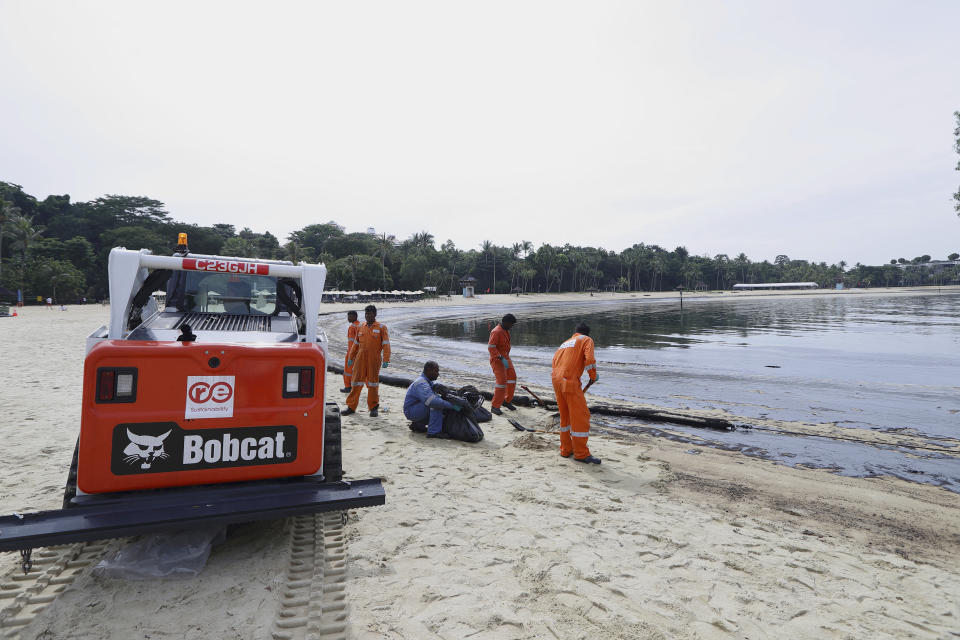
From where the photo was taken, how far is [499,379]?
8.77m

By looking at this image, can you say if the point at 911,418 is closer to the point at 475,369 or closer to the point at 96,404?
the point at 475,369

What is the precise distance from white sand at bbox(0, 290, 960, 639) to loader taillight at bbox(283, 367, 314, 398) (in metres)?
1.22

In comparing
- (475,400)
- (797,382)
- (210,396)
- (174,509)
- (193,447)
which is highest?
(210,396)

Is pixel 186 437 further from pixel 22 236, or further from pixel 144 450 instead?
pixel 22 236

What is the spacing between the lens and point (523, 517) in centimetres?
432

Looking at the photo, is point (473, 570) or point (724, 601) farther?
point (473, 570)

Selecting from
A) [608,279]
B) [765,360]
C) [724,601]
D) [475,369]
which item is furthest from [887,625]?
[608,279]

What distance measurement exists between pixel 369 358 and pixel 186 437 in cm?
469

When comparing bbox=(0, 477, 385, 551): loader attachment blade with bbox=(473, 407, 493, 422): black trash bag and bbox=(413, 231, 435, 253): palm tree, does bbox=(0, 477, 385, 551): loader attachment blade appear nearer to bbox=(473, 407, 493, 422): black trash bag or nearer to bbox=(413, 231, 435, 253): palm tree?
bbox=(473, 407, 493, 422): black trash bag

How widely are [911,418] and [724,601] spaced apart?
9028 millimetres

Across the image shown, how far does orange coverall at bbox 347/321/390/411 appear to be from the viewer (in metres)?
7.72

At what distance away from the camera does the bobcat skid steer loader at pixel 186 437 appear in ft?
9.41

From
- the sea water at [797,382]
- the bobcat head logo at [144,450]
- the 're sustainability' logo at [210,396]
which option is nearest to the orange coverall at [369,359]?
the sea water at [797,382]

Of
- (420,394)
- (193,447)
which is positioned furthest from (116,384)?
(420,394)
